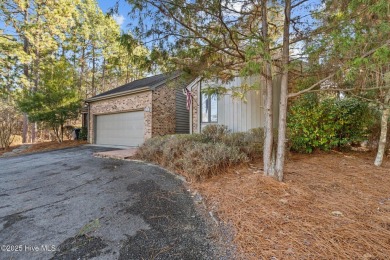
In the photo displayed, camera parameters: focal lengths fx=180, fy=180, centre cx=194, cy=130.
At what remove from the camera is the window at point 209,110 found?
7.85 m

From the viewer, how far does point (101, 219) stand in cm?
253

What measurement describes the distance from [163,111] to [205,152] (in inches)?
248

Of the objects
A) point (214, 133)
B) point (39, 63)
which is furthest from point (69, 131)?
point (214, 133)

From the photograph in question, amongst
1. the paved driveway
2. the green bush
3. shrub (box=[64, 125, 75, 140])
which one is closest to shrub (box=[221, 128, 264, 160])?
the green bush

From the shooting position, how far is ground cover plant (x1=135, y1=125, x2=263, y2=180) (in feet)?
12.9

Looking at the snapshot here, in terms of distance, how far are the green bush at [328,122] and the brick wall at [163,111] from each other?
643cm

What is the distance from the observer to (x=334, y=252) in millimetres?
1598

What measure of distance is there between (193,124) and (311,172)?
5446 mm

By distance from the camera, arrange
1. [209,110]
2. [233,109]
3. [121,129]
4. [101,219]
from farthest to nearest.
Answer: [121,129] → [209,110] → [233,109] → [101,219]

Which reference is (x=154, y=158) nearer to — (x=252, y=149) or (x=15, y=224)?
(x=252, y=149)

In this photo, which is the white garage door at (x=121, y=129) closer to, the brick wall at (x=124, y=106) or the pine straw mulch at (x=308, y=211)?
the brick wall at (x=124, y=106)

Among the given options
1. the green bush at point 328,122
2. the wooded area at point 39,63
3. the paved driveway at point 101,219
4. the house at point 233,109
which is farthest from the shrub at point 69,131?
the green bush at point 328,122

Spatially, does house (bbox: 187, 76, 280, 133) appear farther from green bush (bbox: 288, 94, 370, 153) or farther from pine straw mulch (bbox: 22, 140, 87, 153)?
pine straw mulch (bbox: 22, 140, 87, 153)

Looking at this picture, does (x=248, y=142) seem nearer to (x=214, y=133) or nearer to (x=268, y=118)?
(x=214, y=133)
